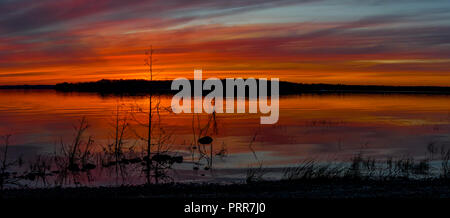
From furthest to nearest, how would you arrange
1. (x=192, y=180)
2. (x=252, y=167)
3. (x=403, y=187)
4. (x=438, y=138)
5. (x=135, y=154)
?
(x=438, y=138), (x=135, y=154), (x=252, y=167), (x=192, y=180), (x=403, y=187)

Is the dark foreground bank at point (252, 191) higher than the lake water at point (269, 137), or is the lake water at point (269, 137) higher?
the dark foreground bank at point (252, 191)

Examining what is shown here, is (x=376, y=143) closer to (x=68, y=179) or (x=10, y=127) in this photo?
(x=68, y=179)

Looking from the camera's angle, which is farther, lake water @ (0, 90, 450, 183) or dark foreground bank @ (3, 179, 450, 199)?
lake water @ (0, 90, 450, 183)

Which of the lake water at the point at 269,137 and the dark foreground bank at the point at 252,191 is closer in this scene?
the dark foreground bank at the point at 252,191

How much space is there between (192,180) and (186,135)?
15.1 metres

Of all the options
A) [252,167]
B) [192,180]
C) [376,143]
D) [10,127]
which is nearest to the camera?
[192,180]

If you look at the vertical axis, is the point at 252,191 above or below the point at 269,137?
above

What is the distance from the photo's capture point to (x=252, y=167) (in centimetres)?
2019

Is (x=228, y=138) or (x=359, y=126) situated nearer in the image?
(x=228, y=138)

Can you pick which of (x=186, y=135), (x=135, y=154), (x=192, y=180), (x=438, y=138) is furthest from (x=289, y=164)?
(x=438, y=138)

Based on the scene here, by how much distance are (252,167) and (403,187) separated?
8.31 m

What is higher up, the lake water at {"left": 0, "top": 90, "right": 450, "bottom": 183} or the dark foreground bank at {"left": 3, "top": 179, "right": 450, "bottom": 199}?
the dark foreground bank at {"left": 3, "top": 179, "right": 450, "bottom": 199}

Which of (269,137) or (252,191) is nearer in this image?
(252,191)
